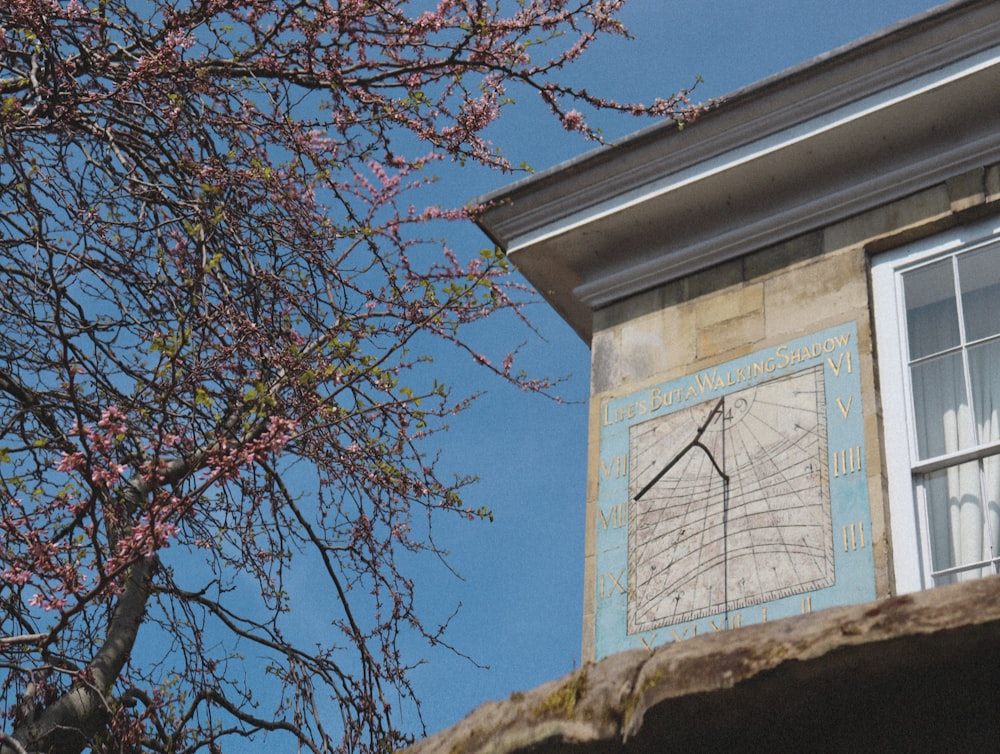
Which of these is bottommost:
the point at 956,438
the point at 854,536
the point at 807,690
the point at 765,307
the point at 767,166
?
the point at 807,690

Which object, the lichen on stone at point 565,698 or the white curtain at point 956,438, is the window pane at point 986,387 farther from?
the lichen on stone at point 565,698

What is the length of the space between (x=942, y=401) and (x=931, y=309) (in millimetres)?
475

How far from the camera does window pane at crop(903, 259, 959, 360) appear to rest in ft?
20.1

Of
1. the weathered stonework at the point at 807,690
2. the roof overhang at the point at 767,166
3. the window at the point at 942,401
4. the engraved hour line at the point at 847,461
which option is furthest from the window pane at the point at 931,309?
the weathered stonework at the point at 807,690

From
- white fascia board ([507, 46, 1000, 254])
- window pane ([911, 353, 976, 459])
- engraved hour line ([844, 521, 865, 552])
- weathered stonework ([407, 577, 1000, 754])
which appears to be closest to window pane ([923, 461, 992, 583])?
window pane ([911, 353, 976, 459])

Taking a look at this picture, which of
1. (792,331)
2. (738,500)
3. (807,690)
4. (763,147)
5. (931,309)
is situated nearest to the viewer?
(807,690)

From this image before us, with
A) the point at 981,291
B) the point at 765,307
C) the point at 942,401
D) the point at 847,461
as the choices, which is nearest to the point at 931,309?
the point at 981,291

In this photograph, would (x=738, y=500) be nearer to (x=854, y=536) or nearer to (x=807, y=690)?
(x=854, y=536)

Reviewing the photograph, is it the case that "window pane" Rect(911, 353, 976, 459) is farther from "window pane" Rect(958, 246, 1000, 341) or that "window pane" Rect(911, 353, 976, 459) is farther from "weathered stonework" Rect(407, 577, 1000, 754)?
"weathered stonework" Rect(407, 577, 1000, 754)

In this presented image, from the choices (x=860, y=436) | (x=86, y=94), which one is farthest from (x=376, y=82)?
(x=860, y=436)

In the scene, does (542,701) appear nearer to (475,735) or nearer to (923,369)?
(475,735)

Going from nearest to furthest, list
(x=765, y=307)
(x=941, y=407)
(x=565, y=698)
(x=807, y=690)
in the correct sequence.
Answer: (x=807, y=690)
(x=565, y=698)
(x=941, y=407)
(x=765, y=307)

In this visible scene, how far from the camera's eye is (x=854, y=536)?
564cm

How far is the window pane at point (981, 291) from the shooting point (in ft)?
19.8
